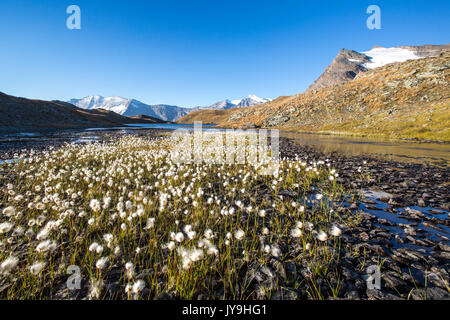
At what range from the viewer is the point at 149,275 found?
382 cm

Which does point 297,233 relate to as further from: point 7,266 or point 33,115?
point 33,115

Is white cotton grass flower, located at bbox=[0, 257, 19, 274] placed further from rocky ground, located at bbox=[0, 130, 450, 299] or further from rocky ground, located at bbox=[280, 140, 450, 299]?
rocky ground, located at bbox=[280, 140, 450, 299]

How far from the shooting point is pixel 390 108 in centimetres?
5369

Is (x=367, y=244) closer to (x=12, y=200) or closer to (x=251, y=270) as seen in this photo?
(x=251, y=270)

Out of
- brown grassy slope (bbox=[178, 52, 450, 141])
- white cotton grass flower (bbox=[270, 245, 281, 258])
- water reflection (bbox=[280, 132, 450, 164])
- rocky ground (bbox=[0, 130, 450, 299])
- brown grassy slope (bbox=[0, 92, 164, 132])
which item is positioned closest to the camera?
rocky ground (bbox=[0, 130, 450, 299])

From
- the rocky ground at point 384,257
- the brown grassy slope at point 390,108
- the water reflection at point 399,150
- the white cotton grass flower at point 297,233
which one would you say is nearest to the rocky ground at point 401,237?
the rocky ground at point 384,257

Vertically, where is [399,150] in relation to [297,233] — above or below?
above

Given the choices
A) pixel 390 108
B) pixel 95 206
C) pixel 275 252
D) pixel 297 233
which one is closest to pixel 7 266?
pixel 95 206

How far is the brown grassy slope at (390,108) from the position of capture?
124 feet

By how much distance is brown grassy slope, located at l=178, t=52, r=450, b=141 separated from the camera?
3794 centimetres
